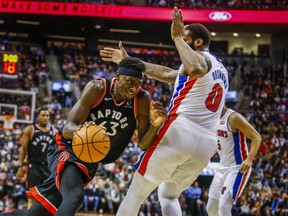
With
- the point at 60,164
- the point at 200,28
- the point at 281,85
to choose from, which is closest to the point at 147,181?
the point at 60,164

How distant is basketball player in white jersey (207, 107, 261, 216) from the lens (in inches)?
270

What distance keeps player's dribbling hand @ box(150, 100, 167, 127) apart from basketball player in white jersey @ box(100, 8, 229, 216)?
0.25 meters

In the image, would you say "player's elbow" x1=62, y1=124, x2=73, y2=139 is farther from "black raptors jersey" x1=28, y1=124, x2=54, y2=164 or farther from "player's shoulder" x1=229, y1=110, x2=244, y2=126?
"black raptors jersey" x1=28, y1=124, x2=54, y2=164

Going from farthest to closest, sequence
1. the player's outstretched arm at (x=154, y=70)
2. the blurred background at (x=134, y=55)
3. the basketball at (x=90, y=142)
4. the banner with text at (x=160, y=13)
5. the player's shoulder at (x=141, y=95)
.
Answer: the banner with text at (x=160, y=13) → the blurred background at (x=134, y=55) → the player's outstretched arm at (x=154, y=70) → the player's shoulder at (x=141, y=95) → the basketball at (x=90, y=142)

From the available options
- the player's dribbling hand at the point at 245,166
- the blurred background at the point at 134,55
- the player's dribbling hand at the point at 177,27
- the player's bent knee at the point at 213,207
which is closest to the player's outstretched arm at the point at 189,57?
the player's dribbling hand at the point at 177,27

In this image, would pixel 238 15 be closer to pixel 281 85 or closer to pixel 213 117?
pixel 281 85

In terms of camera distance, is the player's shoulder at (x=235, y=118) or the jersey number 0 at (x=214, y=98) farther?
the player's shoulder at (x=235, y=118)

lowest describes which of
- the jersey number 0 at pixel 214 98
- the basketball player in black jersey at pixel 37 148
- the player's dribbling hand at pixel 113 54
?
the basketball player in black jersey at pixel 37 148

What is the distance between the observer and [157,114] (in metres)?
5.03

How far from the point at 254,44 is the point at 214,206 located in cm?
2841

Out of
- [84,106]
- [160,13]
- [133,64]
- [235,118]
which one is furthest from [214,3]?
[84,106]

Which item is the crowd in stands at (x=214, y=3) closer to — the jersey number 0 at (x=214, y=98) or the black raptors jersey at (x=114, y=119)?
the jersey number 0 at (x=214, y=98)

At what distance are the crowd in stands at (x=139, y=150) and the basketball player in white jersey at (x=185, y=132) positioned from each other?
9518mm

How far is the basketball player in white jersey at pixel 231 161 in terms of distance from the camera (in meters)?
6.86
